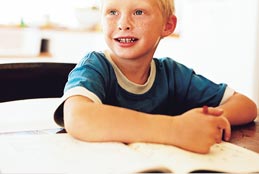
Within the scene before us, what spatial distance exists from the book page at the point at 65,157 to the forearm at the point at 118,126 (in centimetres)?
1

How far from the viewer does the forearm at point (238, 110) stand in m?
0.75

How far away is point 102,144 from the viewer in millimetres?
512

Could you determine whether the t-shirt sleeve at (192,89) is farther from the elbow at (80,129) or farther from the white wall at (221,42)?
the white wall at (221,42)

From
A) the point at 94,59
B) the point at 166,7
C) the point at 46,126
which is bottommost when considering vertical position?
the point at 46,126

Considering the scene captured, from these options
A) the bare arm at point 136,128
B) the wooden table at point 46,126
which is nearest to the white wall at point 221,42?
the wooden table at point 46,126

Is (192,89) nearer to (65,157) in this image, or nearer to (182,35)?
(65,157)

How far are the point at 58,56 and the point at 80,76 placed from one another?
9.35 feet

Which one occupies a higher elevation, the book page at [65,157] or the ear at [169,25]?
the ear at [169,25]

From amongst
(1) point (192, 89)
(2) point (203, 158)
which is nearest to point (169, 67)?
(1) point (192, 89)

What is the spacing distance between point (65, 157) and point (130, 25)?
1.07ft

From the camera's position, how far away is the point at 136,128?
1.73ft

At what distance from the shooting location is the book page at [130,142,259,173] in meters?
0.46

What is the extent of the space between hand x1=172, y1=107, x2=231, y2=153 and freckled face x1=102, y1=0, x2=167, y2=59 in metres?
0.22

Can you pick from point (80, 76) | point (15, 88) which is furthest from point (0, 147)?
point (15, 88)
